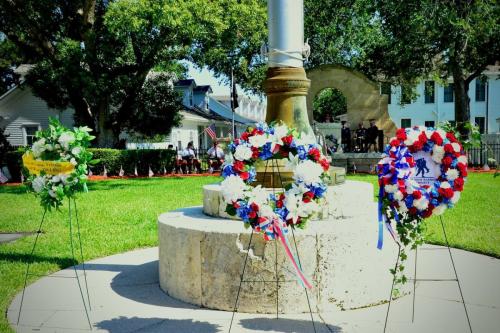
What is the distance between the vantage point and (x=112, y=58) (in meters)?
21.7

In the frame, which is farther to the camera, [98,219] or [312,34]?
[312,34]

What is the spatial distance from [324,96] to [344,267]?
194 feet

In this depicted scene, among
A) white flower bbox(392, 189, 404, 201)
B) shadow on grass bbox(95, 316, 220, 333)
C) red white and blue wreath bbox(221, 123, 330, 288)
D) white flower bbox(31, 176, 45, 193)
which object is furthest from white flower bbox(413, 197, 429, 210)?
white flower bbox(31, 176, 45, 193)

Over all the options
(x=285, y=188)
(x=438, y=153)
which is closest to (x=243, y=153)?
(x=285, y=188)

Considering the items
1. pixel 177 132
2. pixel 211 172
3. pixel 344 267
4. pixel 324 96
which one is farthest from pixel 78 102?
pixel 324 96

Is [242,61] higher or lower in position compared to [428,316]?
higher

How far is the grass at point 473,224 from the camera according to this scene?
7632mm

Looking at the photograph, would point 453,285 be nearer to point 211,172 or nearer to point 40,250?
point 40,250

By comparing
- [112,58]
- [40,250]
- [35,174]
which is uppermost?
[112,58]

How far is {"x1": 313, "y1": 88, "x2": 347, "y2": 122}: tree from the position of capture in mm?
61562

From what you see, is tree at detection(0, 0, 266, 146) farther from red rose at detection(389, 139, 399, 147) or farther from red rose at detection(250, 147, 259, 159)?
red rose at detection(389, 139, 399, 147)

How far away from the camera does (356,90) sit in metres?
24.0

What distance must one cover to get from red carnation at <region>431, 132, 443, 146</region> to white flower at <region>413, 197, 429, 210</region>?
48 cm

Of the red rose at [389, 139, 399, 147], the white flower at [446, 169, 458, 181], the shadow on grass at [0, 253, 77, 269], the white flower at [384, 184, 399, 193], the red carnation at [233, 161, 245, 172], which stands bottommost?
the shadow on grass at [0, 253, 77, 269]
